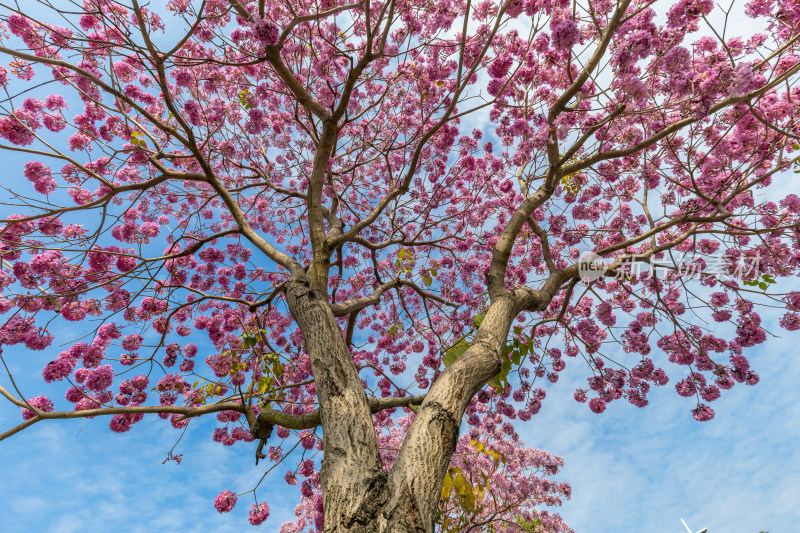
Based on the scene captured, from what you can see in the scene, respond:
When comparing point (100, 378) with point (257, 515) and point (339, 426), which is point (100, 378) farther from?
point (339, 426)

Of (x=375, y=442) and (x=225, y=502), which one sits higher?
(x=225, y=502)

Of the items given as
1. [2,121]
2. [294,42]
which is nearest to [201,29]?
[294,42]

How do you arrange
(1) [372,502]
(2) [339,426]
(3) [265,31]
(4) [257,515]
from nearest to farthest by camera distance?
(1) [372,502], (2) [339,426], (3) [265,31], (4) [257,515]

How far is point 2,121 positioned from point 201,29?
224cm

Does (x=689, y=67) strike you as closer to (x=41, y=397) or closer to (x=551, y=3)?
(x=551, y=3)

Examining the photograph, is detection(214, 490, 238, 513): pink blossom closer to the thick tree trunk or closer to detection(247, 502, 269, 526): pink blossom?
detection(247, 502, 269, 526): pink blossom

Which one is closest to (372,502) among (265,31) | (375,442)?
(375,442)

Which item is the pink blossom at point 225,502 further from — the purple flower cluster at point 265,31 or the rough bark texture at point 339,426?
the purple flower cluster at point 265,31

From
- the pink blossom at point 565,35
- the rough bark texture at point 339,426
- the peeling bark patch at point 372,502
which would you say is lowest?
the peeling bark patch at point 372,502

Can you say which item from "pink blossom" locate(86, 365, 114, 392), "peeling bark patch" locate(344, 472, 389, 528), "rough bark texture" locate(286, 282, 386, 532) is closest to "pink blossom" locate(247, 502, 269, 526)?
"pink blossom" locate(86, 365, 114, 392)

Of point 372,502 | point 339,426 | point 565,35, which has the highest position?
point 565,35

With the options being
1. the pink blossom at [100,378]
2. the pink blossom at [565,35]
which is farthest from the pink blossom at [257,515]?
the pink blossom at [565,35]

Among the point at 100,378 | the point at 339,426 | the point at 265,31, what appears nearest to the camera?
the point at 339,426

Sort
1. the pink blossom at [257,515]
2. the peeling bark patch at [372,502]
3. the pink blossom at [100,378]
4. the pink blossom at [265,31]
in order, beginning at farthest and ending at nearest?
the pink blossom at [257,515]
the pink blossom at [100,378]
the pink blossom at [265,31]
the peeling bark patch at [372,502]
